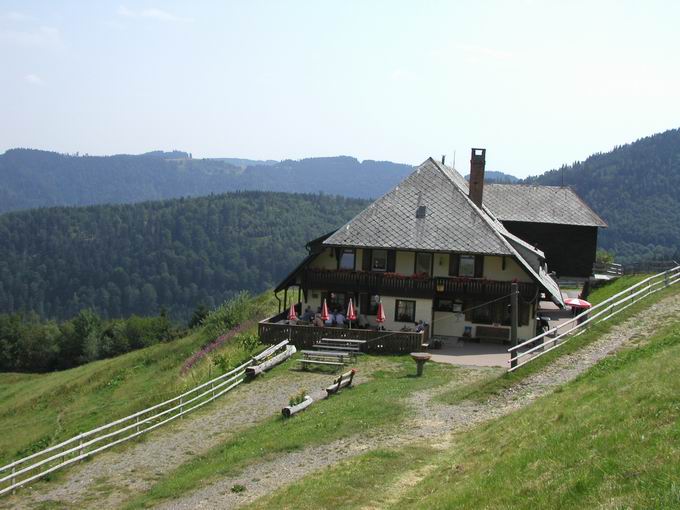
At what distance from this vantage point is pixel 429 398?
25.7 m

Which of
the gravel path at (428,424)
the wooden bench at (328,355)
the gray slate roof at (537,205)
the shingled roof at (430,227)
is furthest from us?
the gray slate roof at (537,205)

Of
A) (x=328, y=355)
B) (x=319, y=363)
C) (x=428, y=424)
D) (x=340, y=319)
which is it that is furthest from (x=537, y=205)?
(x=428, y=424)

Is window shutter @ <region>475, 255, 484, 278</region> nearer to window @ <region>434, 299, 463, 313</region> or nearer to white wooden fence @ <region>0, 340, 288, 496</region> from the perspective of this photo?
window @ <region>434, 299, 463, 313</region>

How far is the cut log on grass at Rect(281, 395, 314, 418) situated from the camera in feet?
83.5

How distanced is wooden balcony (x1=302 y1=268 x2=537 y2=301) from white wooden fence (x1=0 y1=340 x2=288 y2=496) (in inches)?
207

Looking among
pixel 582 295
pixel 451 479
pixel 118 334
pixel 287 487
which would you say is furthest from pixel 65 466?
pixel 118 334

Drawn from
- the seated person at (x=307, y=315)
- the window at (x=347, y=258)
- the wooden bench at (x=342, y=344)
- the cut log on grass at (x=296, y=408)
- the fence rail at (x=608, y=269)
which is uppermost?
the window at (x=347, y=258)

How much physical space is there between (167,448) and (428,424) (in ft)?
26.2

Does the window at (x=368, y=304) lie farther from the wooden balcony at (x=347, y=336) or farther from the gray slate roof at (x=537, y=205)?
the gray slate roof at (x=537, y=205)

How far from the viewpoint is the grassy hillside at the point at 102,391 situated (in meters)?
34.2

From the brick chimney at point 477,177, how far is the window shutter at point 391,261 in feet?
Result: 27.3

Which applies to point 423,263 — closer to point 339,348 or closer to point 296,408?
point 339,348

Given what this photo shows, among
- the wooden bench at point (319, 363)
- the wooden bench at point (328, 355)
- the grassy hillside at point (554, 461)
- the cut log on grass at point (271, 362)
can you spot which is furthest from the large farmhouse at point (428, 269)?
the grassy hillside at point (554, 461)

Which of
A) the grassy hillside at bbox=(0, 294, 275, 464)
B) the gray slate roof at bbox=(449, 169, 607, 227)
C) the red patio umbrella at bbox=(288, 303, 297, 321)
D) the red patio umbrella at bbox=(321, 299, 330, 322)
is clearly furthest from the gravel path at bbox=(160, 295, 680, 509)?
the gray slate roof at bbox=(449, 169, 607, 227)
